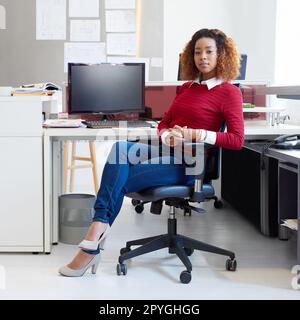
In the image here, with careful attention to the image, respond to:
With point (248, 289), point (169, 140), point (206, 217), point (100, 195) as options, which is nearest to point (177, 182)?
point (169, 140)

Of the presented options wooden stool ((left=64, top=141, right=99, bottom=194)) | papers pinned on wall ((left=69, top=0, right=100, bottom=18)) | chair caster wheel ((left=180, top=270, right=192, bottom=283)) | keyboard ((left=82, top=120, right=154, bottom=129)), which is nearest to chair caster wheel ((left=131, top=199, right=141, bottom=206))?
wooden stool ((left=64, top=141, right=99, bottom=194))

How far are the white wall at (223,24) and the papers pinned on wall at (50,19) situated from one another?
3.29 ft

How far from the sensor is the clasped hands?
8.27 ft

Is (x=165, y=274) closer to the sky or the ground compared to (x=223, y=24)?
closer to the ground

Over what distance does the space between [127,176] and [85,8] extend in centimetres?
321

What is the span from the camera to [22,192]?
9.89 ft

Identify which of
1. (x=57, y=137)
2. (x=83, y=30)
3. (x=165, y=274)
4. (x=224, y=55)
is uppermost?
(x=83, y=30)

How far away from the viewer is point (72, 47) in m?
5.38

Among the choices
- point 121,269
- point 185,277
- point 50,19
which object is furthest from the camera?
point 50,19

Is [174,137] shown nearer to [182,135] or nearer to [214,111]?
[182,135]

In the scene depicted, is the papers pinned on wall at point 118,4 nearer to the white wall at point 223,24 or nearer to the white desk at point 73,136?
the white wall at point 223,24

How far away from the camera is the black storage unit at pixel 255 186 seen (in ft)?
11.0

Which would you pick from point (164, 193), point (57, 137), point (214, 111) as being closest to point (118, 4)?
point (57, 137)
